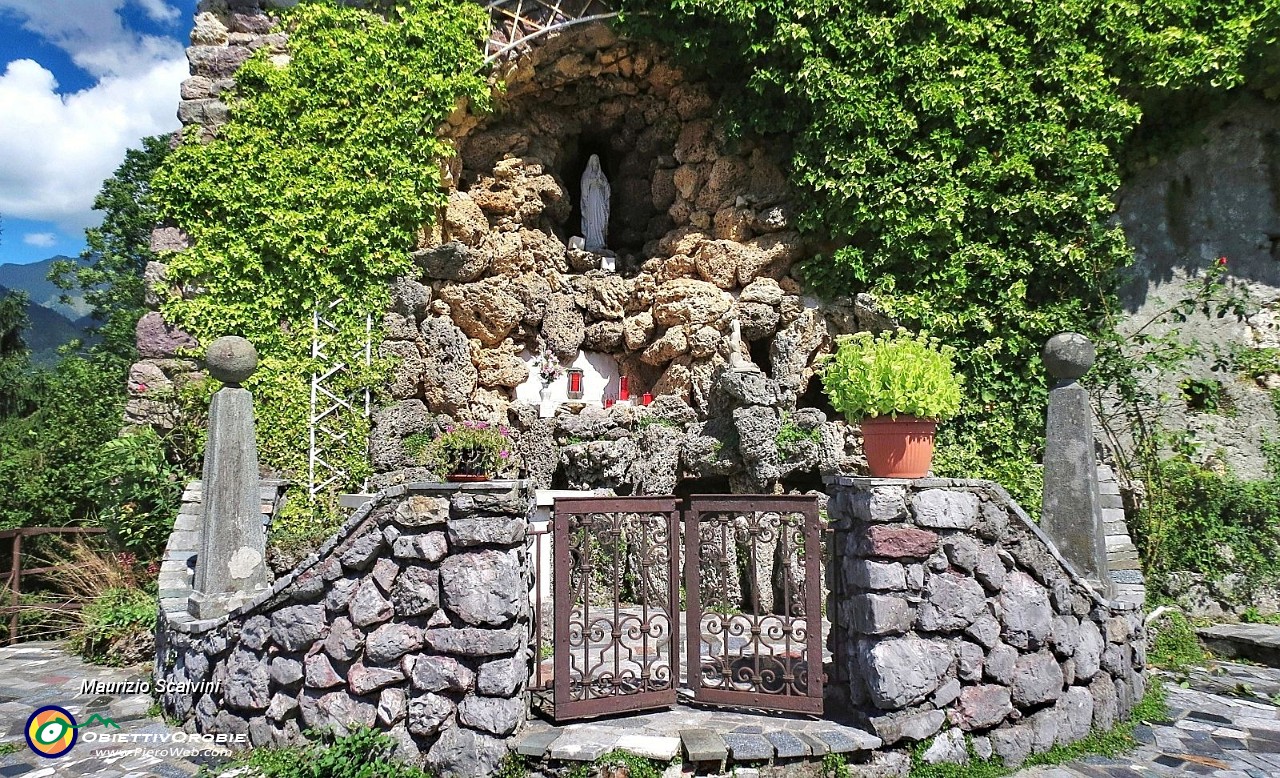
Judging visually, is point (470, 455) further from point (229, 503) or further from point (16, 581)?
point (16, 581)

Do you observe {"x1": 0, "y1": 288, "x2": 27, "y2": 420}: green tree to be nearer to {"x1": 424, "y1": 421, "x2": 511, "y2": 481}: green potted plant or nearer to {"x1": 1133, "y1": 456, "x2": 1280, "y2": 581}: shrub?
{"x1": 424, "y1": 421, "x2": 511, "y2": 481}: green potted plant

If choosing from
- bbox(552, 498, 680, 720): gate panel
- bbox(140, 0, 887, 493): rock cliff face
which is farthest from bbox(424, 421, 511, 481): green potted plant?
bbox(140, 0, 887, 493): rock cliff face

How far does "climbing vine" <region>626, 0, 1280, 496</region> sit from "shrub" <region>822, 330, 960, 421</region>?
3818 mm

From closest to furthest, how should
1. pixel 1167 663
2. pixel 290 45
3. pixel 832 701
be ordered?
pixel 832 701
pixel 1167 663
pixel 290 45

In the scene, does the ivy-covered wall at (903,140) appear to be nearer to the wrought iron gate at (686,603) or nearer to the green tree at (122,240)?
the wrought iron gate at (686,603)

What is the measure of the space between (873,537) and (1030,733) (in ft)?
5.16

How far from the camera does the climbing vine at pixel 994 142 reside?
802 centimetres

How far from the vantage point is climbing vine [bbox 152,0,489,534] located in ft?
24.7

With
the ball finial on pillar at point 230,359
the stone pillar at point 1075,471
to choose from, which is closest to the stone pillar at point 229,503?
the ball finial on pillar at point 230,359

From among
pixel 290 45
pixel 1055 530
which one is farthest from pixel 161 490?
pixel 1055 530

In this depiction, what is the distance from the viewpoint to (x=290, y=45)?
8.22 metres

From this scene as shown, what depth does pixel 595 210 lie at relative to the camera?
10312 mm

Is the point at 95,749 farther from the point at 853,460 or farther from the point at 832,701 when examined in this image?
the point at 853,460

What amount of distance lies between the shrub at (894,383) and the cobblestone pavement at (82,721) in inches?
179
